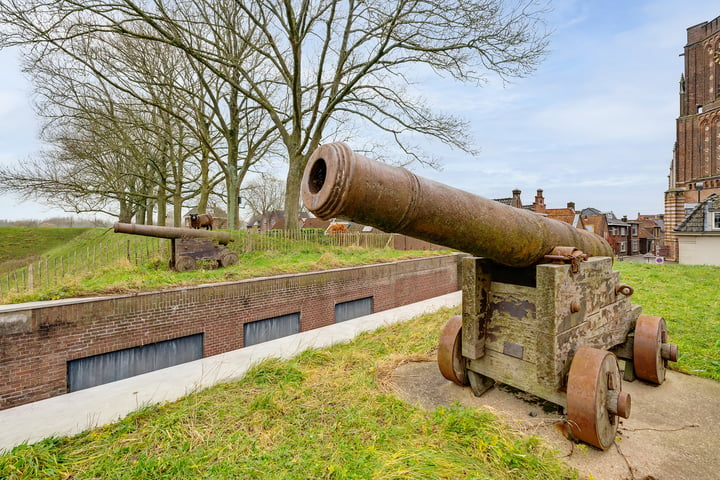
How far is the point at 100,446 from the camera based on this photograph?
113 inches

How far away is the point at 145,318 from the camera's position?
20.6 feet

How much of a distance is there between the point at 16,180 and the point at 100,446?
1758 cm

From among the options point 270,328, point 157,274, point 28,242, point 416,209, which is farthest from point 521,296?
point 28,242

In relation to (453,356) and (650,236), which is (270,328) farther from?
(650,236)

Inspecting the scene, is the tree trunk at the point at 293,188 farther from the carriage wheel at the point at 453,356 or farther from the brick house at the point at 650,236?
the brick house at the point at 650,236

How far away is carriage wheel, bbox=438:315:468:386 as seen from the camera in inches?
141

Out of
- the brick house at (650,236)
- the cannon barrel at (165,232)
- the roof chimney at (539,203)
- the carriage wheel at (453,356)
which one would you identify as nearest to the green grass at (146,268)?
the cannon barrel at (165,232)

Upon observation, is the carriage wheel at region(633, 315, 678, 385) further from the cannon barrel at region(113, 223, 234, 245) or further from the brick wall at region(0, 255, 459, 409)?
the cannon barrel at region(113, 223, 234, 245)

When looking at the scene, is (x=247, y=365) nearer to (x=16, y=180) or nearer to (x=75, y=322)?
(x=75, y=322)

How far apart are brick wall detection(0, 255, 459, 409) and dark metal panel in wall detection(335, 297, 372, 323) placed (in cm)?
21

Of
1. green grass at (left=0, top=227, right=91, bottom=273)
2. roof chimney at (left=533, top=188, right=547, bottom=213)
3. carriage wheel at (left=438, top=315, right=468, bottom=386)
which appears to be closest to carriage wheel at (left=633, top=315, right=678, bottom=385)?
carriage wheel at (left=438, top=315, right=468, bottom=386)

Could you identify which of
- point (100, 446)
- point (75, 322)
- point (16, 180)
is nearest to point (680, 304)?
point (100, 446)

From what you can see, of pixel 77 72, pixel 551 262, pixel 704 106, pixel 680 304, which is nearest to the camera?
pixel 551 262

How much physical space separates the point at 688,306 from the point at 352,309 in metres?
8.30
